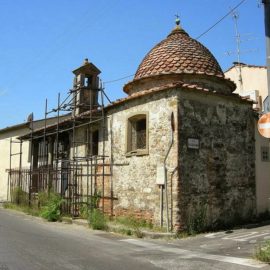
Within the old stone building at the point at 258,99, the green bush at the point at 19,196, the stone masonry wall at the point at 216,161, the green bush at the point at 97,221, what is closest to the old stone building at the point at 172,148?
the stone masonry wall at the point at 216,161

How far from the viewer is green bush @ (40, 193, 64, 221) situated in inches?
648

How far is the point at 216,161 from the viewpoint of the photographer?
45.2 ft

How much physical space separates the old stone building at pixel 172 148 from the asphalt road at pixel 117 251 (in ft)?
5.09

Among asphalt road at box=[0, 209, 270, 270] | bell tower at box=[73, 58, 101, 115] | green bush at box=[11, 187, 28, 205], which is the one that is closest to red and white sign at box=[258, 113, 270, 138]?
asphalt road at box=[0, 209, 270, 270]

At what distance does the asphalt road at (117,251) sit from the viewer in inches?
308

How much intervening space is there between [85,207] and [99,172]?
152cm

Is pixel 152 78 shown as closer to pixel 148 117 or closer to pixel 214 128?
pixel 148 117

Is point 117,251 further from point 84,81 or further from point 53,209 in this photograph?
point 84,81

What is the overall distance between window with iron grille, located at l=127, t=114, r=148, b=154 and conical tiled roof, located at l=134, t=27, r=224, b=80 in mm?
2043

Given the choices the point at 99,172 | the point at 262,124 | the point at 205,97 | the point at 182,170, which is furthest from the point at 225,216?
the point at 262,124

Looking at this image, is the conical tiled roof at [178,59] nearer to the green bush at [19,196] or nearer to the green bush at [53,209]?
the green bush at [53,209]

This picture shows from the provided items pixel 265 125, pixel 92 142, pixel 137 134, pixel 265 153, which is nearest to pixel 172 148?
pixel 137 134

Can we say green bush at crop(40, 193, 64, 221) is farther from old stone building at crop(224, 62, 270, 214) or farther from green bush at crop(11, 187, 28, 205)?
old stone building at crop(224, 62, 270, 214)

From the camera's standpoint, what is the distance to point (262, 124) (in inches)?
303
